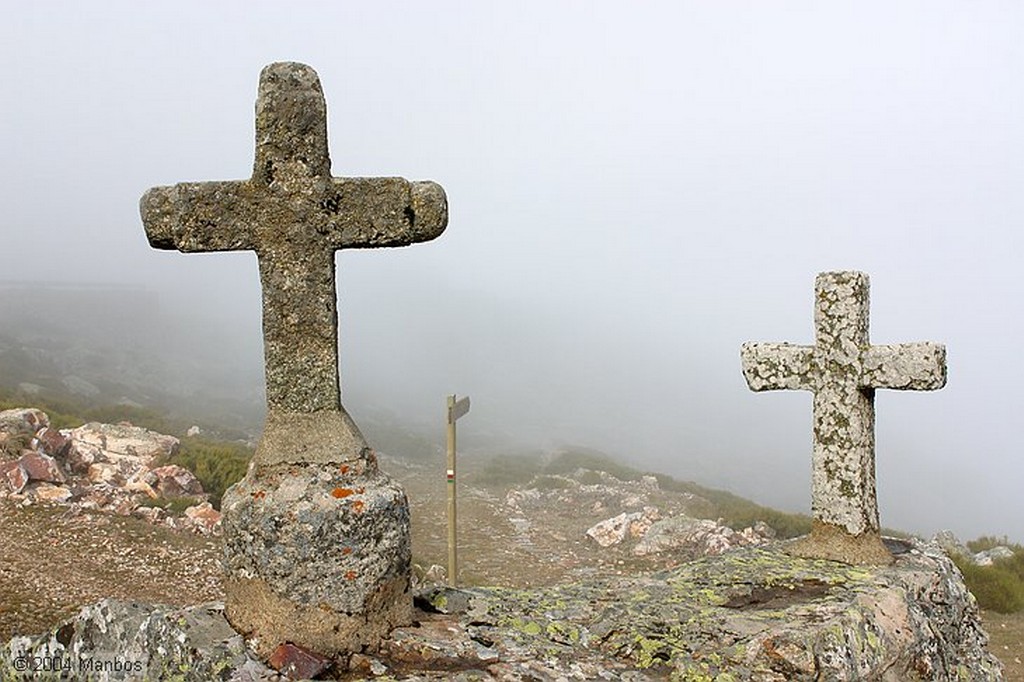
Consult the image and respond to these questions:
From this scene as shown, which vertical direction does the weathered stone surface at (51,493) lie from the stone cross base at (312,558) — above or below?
below

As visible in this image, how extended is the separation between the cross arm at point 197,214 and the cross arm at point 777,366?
464cm

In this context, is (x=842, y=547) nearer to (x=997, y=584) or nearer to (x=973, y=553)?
(x=997, y=584)

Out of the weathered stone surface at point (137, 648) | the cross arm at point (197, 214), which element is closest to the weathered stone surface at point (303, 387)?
the cross arm at point (197, 214)

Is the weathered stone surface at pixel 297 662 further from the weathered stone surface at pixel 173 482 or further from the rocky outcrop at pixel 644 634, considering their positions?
the weathered stone surface at pixel 173 482

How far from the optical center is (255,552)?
411 centimetres

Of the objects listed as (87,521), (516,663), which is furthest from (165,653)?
(87,521)

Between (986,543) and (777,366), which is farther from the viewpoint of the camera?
(986,543)

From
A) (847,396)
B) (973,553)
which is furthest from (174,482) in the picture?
(973,553)

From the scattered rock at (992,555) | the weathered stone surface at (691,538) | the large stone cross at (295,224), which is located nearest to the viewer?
the large stone cross at (295,224)

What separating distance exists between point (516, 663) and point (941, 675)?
3.21 m

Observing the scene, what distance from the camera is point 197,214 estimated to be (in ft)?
14.0

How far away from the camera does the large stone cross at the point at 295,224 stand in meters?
4.26

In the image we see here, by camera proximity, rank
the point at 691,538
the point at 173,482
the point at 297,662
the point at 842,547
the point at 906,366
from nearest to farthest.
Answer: the point at 297,662 < the point at 906,366 < the point at 842,547 < the point at 173,482 < the point at 691,538

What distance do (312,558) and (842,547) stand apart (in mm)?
4535
